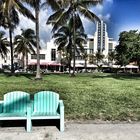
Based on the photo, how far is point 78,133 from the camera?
29.1 ft

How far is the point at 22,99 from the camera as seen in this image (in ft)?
32.3

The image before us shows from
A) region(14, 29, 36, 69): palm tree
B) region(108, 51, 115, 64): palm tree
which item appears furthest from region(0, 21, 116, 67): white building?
region(14, 29, 36, 69): palm tree

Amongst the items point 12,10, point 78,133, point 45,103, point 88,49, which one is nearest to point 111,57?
point 88,49

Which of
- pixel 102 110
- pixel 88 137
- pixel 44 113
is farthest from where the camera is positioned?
pixel 102 110

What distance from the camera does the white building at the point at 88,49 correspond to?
4967 inches

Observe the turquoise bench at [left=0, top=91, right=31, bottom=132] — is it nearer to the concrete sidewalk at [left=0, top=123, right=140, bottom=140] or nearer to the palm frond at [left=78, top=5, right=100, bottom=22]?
the concrete sidewalk at [left=0, top=123, right=140, bottom=140]

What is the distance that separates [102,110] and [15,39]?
7192cm

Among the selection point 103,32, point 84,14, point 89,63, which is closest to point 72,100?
point 84,14

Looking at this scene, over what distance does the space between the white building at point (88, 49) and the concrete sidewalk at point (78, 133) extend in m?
105

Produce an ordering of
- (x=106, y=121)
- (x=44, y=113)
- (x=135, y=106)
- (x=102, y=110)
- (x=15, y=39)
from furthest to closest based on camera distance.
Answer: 1. (x=15, y=39)
2. (x=135, y=106)
3. (x=102, y=110)
4. (x=106, y=121)
5. (x=44, y=113)

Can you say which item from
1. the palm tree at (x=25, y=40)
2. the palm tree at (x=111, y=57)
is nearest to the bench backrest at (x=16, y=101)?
the palm tree at (x=25, y=40)

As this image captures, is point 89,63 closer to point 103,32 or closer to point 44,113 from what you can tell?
point 103,32

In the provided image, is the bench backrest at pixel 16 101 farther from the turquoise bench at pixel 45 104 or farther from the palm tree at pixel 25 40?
the palm tree at pixel 25 40

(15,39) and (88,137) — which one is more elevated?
(15,39)
